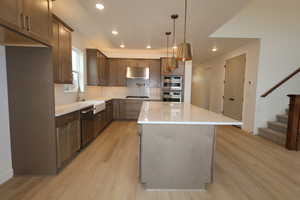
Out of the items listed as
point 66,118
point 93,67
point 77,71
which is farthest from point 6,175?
point 93,67

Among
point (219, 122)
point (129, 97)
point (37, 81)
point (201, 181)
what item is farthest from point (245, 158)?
point (129, 97)

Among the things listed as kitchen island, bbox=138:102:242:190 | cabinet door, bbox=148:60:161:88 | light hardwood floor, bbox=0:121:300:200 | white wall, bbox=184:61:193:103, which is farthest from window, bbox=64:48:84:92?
white wall, bbox=184:61:193:103

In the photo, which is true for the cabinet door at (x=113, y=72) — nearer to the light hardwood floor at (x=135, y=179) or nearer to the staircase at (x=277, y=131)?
the light hardwood floor at (x=135, y=179)

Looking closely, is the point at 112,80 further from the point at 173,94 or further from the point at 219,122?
the point at 219,122

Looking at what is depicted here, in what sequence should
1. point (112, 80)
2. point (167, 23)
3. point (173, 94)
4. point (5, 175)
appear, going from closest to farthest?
1. point (5, 175)
2. point (167, 23)
3. point (173, 94)
4. point (112, 80)

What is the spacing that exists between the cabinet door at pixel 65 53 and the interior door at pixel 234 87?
4.70 meters

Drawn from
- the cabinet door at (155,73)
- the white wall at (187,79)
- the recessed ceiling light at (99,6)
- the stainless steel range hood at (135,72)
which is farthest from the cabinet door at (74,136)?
the white wall at (187,79)

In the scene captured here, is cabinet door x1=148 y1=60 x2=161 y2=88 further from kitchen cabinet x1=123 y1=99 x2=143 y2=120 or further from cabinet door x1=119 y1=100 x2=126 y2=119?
cabinet door x1=119 y1=100 x2=126 y2=119

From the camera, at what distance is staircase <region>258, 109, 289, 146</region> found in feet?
11.3

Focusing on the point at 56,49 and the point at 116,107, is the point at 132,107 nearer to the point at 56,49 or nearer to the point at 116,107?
the point at 116,107

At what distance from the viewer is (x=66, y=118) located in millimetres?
2324

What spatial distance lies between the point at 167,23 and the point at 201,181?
9.40 feet

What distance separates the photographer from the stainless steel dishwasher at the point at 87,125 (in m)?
2.87

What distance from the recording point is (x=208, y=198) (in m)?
1.73
